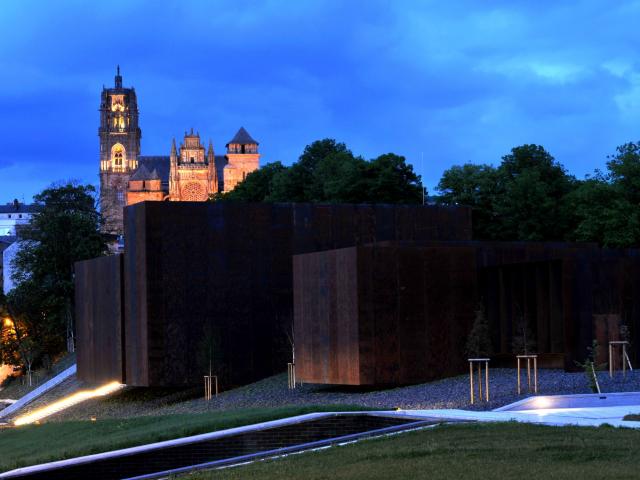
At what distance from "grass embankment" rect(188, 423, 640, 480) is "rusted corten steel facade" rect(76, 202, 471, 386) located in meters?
18.8

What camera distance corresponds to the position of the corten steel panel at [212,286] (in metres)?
35.7

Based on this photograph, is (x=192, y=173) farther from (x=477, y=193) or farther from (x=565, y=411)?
(x=565, y=411)

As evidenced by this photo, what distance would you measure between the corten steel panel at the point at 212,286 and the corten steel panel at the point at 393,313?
16.5 feet

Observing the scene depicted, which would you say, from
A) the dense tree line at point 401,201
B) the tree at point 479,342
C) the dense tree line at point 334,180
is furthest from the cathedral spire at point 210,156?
the tree at point 479,342

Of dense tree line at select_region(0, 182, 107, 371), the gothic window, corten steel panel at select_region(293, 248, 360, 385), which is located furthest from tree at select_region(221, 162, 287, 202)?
the gothic window

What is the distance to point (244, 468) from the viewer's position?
16.5 meters

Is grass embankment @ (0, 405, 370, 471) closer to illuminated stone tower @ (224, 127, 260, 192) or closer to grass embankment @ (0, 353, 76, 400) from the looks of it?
grass embankment @ (0, 353, 76, 400)

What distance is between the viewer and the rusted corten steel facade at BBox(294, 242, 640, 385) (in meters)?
30.0

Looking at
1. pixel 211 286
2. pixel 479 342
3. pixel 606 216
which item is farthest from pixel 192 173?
pixel 479 342

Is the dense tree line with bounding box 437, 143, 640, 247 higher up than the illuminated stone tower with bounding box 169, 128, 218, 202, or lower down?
lower down

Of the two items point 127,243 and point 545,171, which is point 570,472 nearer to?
point 127,243

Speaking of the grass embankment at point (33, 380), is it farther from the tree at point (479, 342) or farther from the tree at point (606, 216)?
the tree at point (479, 342)

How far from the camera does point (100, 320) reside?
4028cm

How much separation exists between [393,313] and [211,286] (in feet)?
24.8
